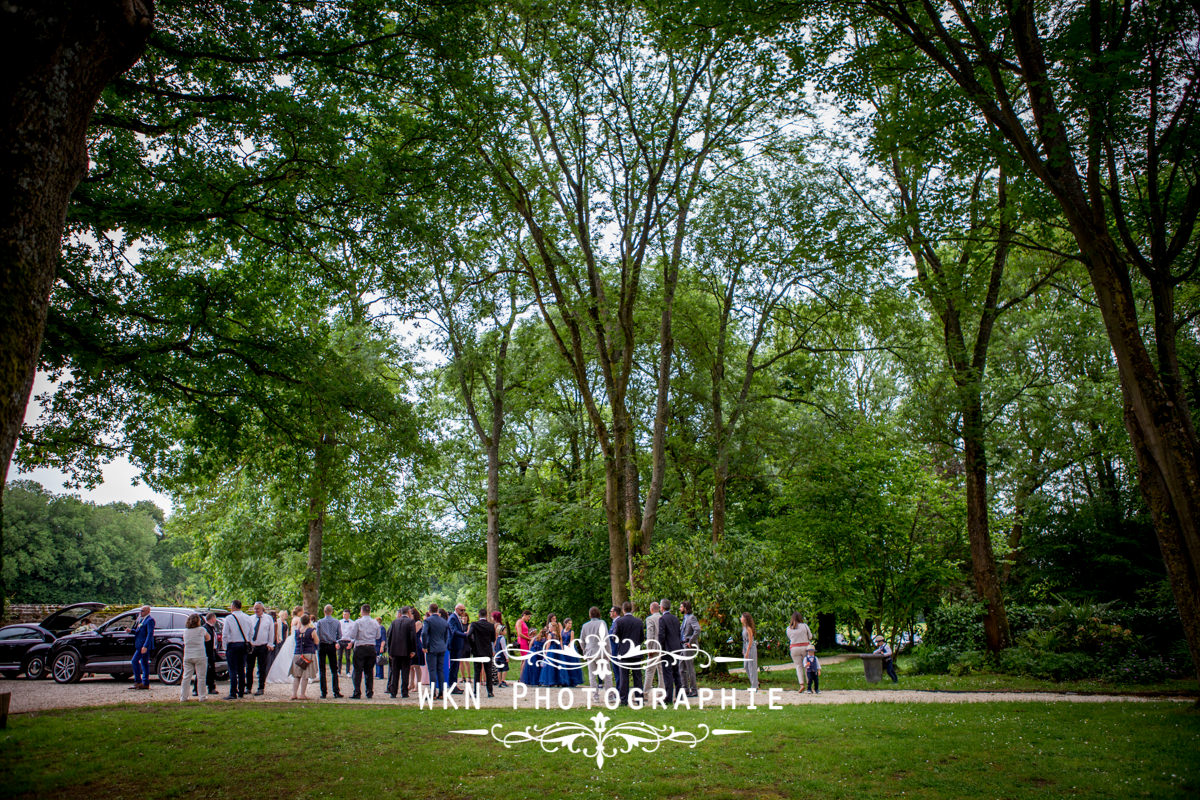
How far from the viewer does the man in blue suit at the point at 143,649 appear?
585 inches

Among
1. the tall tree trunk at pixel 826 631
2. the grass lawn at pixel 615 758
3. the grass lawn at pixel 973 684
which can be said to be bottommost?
the tall tree trunk at pixel 826 631

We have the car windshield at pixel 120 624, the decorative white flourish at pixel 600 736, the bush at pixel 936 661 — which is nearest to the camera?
the decorative white flourish at pixel 600 736

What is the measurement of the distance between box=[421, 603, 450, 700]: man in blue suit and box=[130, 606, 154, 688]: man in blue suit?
20.4 feet

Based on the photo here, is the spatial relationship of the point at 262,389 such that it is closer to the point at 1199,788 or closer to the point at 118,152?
the point at 118,152

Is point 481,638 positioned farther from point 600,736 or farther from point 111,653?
point 111,653

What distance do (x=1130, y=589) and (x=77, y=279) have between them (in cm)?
2750

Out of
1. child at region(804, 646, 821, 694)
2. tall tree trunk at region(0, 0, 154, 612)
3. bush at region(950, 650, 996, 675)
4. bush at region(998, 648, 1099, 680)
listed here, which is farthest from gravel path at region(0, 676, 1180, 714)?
tall tree trunk at region(0, 0, 154, 612)

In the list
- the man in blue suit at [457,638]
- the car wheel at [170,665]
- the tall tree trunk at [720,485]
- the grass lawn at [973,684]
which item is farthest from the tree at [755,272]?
the car wheel at [170,665]

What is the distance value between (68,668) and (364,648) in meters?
7.45

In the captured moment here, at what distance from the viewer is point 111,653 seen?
15.8 metres

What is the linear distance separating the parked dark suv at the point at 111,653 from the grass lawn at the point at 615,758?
5483 mm

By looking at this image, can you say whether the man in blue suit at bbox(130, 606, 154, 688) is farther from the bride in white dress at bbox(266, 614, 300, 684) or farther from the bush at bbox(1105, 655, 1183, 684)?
the bush at bbox(1105, 655, 1183, 684)

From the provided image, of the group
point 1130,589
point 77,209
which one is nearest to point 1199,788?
point 77,209

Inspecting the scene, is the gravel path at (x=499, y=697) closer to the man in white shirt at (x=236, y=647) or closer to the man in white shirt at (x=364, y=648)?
the man in white shirt at (x=236, y=647)
